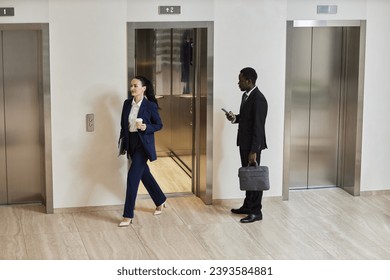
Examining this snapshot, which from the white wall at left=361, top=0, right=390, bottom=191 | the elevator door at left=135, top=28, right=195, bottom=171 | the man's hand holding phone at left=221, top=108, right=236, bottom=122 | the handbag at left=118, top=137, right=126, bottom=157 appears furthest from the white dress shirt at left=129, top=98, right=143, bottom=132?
the white wall at left=361, top=0, right=390, bottom=191

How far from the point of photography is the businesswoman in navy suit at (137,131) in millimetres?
9742

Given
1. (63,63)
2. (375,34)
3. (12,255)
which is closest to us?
(12,255)

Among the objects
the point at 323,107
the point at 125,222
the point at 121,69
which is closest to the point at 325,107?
the point at 323,107

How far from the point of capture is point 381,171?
Result: 11.4 m

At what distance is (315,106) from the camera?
37.9 ft

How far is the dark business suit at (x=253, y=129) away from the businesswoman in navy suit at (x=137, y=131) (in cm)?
104

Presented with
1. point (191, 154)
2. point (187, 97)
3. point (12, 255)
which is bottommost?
point (12, 255)

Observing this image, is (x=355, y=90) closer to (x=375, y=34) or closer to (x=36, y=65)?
(x=375, y=34)

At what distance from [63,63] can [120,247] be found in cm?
255

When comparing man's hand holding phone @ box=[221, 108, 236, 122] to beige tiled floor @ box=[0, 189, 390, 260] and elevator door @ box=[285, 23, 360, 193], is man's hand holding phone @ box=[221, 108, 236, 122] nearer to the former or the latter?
beige tiled floor @ box=[0, 189, 390, 260]

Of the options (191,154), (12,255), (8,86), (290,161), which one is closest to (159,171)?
(191,154)

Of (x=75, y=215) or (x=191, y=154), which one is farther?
(x=191, y=154)

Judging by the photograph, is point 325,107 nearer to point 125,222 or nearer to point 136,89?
point 136,89

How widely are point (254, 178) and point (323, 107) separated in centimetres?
229
